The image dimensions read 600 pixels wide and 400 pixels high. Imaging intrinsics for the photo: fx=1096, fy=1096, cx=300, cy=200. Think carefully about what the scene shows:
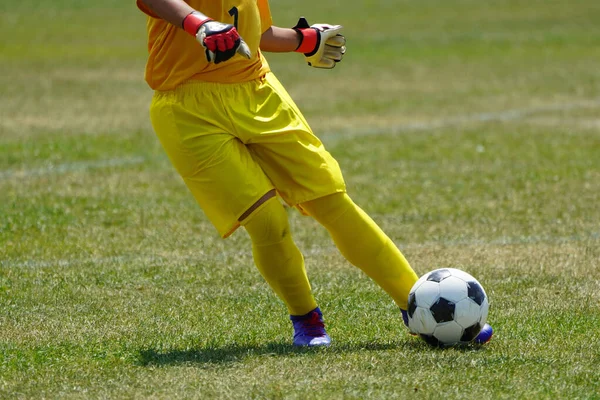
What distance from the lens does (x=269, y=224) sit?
5.11 meters

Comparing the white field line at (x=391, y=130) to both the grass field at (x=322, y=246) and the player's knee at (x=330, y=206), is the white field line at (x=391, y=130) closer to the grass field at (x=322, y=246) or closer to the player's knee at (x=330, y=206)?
the grass field at (x=322, y=246)

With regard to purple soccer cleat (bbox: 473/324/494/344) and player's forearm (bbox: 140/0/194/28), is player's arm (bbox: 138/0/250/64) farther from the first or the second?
purple soccer cleat (bbox: 473/324/494/344)

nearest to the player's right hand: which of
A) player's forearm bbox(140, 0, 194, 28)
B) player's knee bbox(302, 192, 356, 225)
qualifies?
player's forearm bbox(140, 0, 194, 28)

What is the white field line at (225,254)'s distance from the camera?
7.14m

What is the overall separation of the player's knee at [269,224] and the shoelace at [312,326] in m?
0.44

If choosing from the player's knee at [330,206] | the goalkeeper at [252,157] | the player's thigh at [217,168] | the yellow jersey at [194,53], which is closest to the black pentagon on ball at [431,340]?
the goalkeeper at [252,157]

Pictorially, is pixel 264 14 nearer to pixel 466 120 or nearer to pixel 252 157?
pixel 252 157

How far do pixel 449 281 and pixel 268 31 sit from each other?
1.59 meters

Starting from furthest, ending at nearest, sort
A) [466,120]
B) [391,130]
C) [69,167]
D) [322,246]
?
[466,120] → [391,130] → [69,167] → [322,246]

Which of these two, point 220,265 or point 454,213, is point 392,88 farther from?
point 220,265

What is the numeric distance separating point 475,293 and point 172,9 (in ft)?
6.37

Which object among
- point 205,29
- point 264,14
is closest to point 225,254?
point 264,14

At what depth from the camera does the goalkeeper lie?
5.09 m

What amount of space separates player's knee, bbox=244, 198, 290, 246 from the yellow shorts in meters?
0.04
